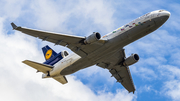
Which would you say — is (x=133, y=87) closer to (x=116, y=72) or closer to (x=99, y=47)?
(x=116, y=72)

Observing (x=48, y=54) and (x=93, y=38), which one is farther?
(x=48, y=54)

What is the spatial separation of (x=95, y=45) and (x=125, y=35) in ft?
16.2

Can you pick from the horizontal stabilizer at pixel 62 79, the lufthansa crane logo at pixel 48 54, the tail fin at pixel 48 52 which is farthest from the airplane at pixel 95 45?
the lufthansa crane logo at pixel 48 54

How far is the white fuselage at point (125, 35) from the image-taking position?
114ft

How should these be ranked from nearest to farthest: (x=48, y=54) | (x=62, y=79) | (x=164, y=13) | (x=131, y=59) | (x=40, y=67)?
(x=164, y=13) → (x=40, y=67) → (x=131, y=59) → (x=62, y=79) → (x=48, y=54)

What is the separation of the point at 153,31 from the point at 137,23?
3024 millimetres

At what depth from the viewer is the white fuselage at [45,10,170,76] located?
114 feet

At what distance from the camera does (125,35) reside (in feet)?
118

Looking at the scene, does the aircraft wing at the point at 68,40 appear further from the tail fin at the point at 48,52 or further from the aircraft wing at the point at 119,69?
the tail fin at the point at 48,52

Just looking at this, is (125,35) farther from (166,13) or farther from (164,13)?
(166,13)

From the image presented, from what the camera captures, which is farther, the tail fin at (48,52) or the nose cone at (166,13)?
the tail fin at (48,52)

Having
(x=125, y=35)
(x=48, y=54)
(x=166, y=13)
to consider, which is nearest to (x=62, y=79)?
(x=48, y=54)

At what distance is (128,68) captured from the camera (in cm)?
4831

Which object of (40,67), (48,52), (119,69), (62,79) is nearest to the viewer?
(40,67)
